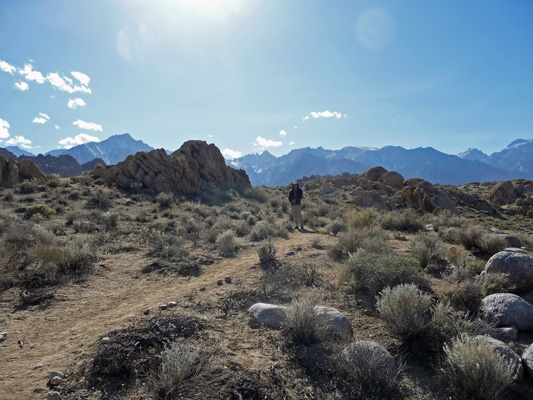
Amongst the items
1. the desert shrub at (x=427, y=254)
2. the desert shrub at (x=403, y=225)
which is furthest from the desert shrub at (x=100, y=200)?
the desert shrub at (x=427, y=254)

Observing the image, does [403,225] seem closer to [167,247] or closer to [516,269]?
[516,269]

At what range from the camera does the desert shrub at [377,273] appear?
494 centimetres

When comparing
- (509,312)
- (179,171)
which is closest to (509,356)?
(509,312)

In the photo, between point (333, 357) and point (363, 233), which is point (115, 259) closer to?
point (333, 357)

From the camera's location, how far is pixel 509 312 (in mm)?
3812

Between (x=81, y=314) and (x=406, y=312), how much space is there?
5.68 metres

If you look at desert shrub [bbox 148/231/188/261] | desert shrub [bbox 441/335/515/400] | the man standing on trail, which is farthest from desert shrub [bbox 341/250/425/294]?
the man standing on trail

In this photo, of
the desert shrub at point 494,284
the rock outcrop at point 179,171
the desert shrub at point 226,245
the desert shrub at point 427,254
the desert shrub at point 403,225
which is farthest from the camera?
the rock outcrop at point 179,171

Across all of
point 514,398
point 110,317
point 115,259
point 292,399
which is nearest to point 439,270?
point 514,398

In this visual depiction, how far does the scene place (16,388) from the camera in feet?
9.27

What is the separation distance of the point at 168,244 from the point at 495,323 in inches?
337

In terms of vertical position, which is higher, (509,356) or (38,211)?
(38,211)

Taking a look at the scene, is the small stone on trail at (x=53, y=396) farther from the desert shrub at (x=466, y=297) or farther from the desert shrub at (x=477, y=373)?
the desert shrub at (x=466, y=297)

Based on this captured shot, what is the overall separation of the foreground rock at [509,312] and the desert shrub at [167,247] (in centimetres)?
720
